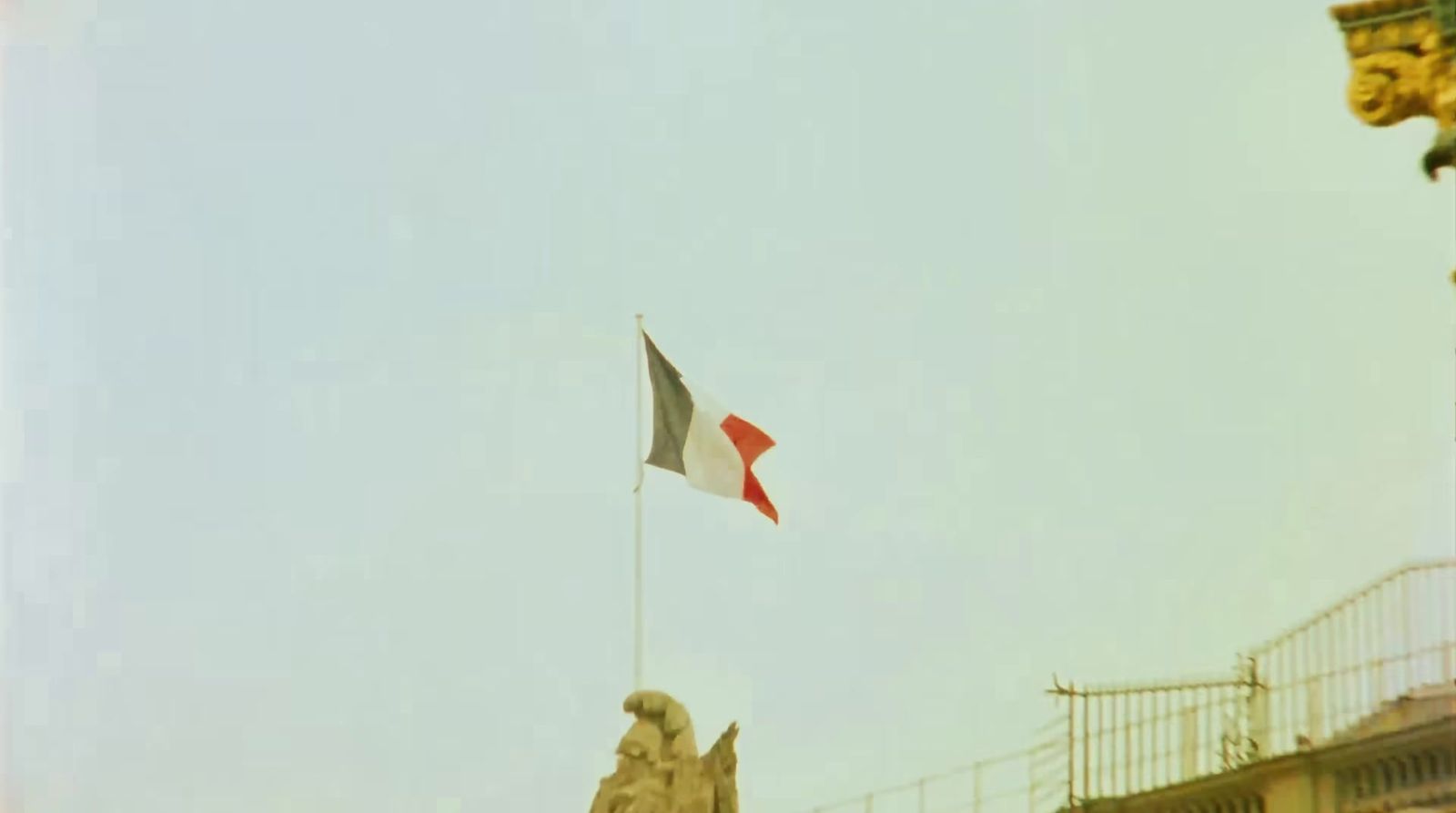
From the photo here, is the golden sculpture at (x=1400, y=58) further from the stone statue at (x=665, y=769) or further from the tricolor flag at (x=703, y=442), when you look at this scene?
the tricolor flag at (x=703, y=442)

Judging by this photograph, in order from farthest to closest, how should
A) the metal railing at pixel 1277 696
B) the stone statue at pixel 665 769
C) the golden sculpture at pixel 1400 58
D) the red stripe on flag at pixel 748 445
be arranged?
the red stripe on flag at pixel 748 445, the stone statue at pixel 665 769, the metal railing at pixel 1277 696, the golden sculpture at pixel 1400 58

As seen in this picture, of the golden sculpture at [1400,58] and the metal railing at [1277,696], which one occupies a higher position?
the golden sculpture at [1400,58]

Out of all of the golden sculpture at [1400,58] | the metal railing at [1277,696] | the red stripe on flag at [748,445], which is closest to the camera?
the golden sculpture at [1400,58]

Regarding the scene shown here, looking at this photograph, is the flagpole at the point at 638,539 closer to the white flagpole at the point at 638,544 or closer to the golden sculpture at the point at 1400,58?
the white flagpole at the point at 638,544

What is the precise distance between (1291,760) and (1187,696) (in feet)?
2.37

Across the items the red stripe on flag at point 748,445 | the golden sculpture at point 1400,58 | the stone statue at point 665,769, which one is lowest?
the stone statue at point 665,769

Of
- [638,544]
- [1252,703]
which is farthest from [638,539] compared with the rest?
[1252,703]

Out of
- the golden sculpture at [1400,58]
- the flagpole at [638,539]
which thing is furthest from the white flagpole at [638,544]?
the golden sculpture at [1400,58]

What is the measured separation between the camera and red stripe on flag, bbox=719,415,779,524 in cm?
574

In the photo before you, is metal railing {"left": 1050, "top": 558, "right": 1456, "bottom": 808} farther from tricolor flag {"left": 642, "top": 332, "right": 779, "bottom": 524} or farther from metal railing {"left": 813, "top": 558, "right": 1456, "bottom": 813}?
tricolor flag {"left": 642, "top": 332, "right": 779, "bottom": 524}

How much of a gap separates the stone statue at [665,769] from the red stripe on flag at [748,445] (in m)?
0.92

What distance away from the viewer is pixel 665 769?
16.2 ft

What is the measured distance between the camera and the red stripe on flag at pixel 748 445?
18.8ft

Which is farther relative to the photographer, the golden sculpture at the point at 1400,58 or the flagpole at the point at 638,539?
the flagpole at the point at 638,539
